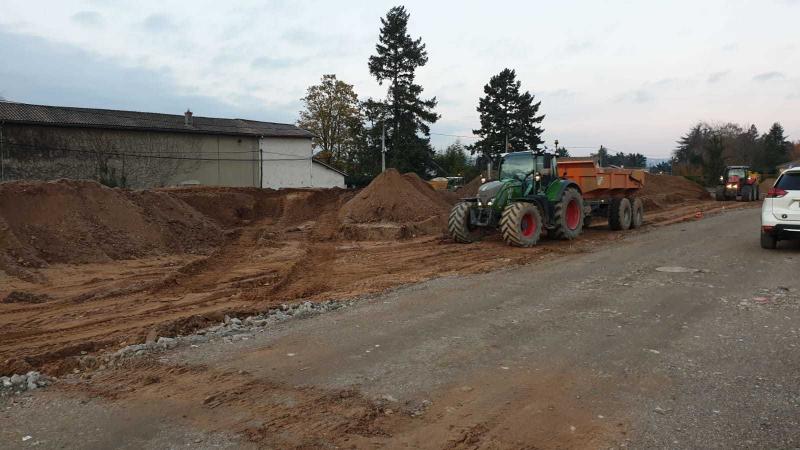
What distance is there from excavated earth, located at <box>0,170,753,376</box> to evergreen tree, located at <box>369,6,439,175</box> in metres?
27.6

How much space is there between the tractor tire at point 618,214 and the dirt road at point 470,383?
1079 cm

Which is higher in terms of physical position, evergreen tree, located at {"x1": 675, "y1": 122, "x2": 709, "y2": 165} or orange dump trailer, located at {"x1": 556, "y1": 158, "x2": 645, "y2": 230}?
evergreen tree, located at {"x1": 675, "y1": 122, "x2": 709, "y2": 165}

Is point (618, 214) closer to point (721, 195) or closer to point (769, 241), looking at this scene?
point (769, 241)

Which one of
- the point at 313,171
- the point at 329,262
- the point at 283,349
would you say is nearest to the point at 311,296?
the point at 283,349

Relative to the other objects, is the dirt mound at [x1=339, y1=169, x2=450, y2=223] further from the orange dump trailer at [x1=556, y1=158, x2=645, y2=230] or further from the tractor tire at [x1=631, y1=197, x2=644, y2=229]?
the tractor tire at [x1=631, y1=197, x2=644, y2=229]

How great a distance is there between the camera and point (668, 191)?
4025 centimetres

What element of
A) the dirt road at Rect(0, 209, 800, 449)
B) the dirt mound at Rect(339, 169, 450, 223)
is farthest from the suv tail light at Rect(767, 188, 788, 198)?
the dirt mound at Rect(339, 169, 450, 223)

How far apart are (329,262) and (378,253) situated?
1805mm

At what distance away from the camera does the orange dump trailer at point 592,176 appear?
61.7 feet

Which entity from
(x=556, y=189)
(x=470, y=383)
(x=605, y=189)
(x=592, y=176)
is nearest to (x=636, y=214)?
(x=605, y=189)

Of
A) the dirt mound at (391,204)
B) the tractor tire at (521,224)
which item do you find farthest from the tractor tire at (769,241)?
the dirt mound at (391,204)

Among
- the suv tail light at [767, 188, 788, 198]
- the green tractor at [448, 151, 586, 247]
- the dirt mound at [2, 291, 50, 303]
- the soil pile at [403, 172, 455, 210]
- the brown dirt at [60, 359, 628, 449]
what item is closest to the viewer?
the brown dirt at [60, 359, 628, 449]

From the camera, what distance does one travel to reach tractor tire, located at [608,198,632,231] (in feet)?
63.5

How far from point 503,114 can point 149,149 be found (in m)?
35.0
